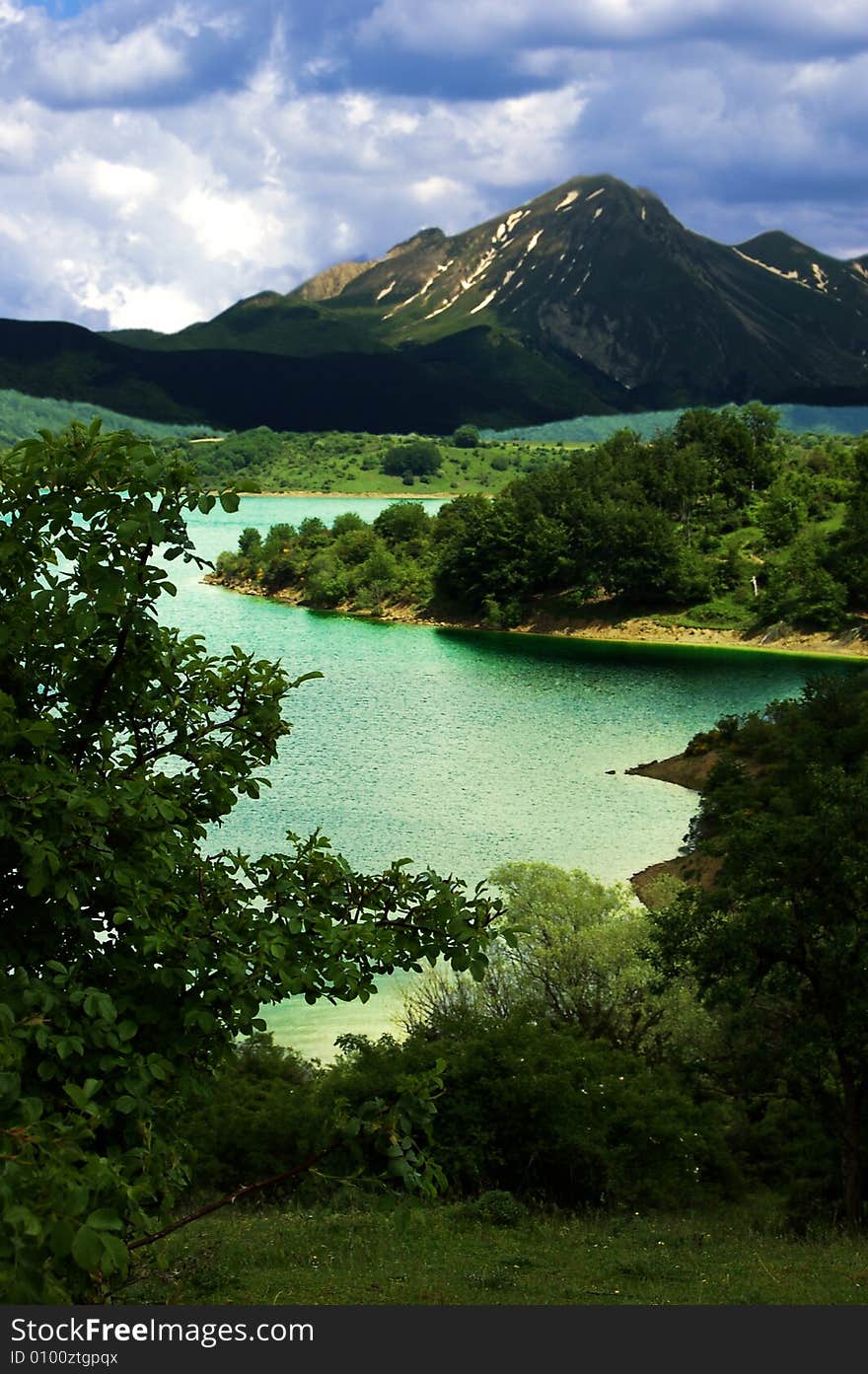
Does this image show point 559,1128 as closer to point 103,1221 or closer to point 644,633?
point 103,1221

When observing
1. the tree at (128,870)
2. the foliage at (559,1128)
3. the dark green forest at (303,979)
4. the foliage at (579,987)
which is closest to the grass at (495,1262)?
the dark green forest at (303,979)

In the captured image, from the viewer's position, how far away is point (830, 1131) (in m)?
19.4

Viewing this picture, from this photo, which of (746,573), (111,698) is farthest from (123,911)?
(746,573)

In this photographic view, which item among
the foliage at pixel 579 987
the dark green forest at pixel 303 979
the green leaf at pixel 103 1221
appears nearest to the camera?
the green leaf at pixel 103 1221

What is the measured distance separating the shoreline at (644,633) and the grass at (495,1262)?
2849 inches

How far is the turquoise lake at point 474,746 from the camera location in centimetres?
4128

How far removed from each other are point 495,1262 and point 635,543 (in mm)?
87772

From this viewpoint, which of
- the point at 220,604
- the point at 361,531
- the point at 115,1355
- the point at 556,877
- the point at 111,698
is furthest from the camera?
the point at 361,531

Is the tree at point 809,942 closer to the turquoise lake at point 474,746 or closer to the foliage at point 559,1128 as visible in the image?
the foliage at point 559,1128

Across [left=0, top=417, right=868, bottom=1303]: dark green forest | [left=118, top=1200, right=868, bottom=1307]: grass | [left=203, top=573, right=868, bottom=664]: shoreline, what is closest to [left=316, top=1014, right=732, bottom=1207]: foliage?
[left=0, top=417, right=868, bottom=1303]: dark green forest

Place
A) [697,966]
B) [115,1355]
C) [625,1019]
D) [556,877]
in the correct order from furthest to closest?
[556,877], [625,1019], [697,966], [115,1355]

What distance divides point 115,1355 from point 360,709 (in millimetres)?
59284

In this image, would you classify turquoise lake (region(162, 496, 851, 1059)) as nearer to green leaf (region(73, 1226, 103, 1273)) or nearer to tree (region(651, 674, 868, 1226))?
tree (region(651, 674, 868, 1226))

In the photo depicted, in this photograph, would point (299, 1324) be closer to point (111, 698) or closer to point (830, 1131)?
point (111, 698)
